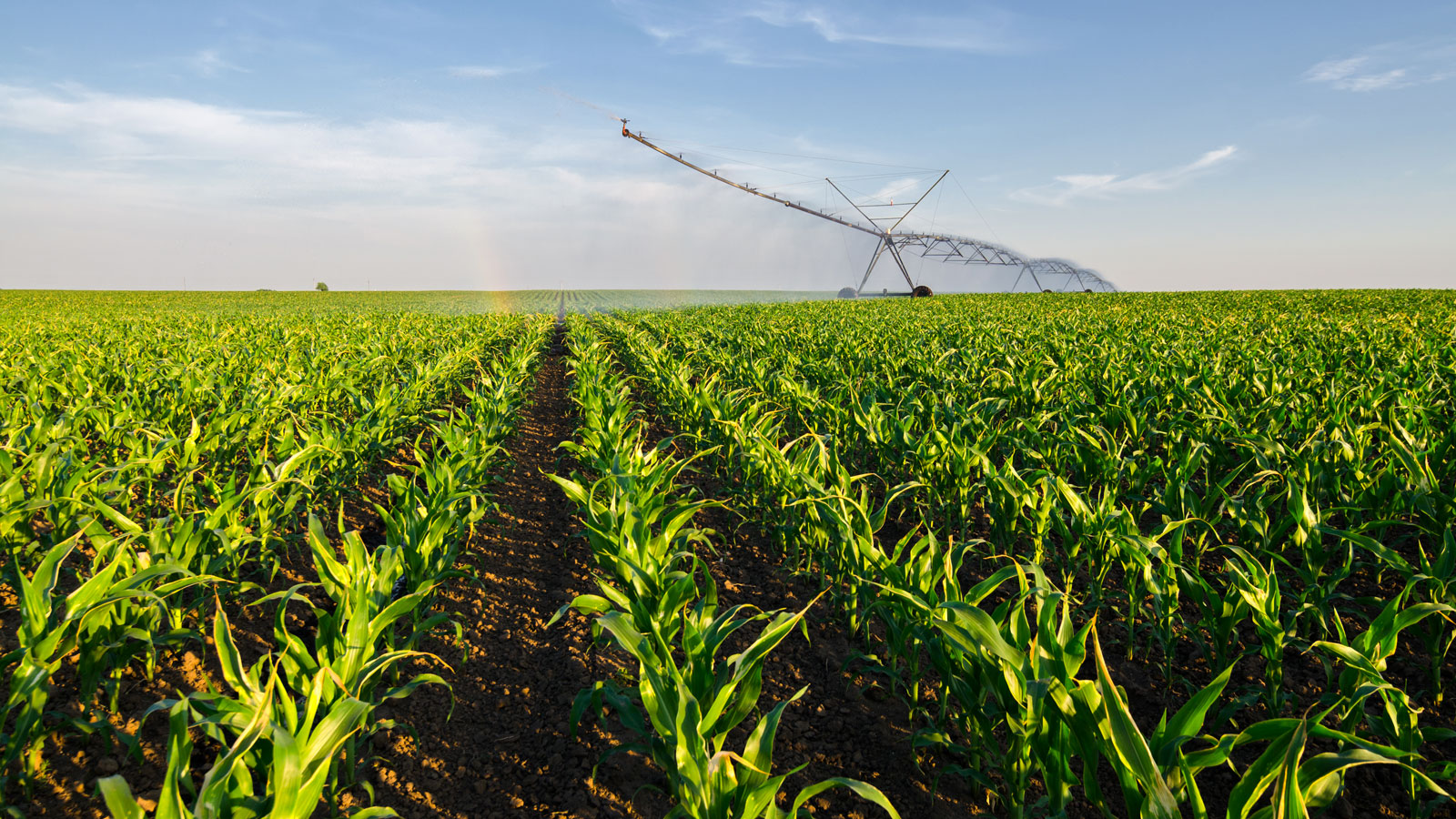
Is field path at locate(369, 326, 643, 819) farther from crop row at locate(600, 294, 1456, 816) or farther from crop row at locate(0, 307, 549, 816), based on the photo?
crop row at locate(600, 294, 1456, 816)

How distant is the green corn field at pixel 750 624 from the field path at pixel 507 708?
0.02 meters

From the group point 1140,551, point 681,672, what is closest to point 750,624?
point 681,672

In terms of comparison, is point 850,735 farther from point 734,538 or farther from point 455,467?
point 455,467

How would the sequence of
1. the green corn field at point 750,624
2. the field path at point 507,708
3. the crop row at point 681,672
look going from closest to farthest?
the crop row at point 681,672 < the green corn field at point 750,624 < the field path at point 507,708

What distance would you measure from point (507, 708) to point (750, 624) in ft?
4.25

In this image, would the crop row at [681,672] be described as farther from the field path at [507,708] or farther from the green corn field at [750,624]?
the field path at [507,708]

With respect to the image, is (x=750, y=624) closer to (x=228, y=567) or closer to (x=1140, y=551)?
(x=1140, y=551)

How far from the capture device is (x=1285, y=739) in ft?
5.01

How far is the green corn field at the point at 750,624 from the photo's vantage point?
176 cm

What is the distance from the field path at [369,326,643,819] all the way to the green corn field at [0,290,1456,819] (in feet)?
0.05

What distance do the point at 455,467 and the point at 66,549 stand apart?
1790mm

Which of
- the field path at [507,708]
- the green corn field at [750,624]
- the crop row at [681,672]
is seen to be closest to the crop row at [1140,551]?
the green corn field at [750,624]

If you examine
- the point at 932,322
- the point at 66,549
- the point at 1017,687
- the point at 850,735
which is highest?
the point at 932,322

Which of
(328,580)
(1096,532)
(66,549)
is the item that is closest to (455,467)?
(328,580)
